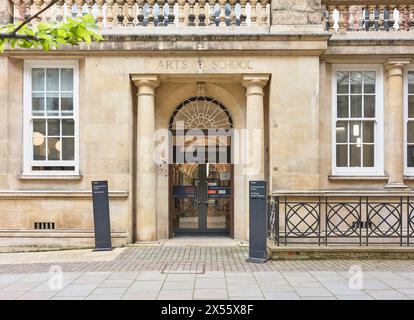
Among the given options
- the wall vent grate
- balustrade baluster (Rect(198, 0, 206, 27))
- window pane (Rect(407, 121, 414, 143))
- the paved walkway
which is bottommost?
the paved walkway

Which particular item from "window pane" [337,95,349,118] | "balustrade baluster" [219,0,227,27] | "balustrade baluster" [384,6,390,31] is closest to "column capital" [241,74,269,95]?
"balustrade baluster" [219,0,227,27]

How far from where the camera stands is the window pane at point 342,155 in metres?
11.7

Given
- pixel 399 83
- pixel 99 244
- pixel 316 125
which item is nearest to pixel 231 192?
pixel 316 125

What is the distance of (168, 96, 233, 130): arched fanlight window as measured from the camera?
12.1 meters

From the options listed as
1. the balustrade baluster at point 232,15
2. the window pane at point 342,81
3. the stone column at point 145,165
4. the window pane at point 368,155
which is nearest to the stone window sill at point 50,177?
the stone column at point 145,165

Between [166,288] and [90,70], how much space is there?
681 cm

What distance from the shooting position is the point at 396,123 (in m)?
11.3

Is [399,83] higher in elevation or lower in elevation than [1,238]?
higher

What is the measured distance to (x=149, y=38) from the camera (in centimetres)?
1082

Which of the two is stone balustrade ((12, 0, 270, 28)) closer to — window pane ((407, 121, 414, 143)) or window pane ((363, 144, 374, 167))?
window pane ((363, 144, 374, 167))

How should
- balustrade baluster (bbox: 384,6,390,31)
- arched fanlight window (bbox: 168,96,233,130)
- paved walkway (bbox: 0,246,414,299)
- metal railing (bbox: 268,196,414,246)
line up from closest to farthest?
paved walkway (bbox: 0,246,414,299) < metal railing (bbox: 268,196,414,246) < balustrade baluster (bbox: 384,6,390,31) < arched fanlight window (bbox: 168,96,233,130)

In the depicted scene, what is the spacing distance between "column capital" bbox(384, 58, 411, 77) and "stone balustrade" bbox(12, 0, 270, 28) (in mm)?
3671

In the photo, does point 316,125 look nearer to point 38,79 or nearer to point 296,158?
point 296,158

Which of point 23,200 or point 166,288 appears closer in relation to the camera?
point 166,288
